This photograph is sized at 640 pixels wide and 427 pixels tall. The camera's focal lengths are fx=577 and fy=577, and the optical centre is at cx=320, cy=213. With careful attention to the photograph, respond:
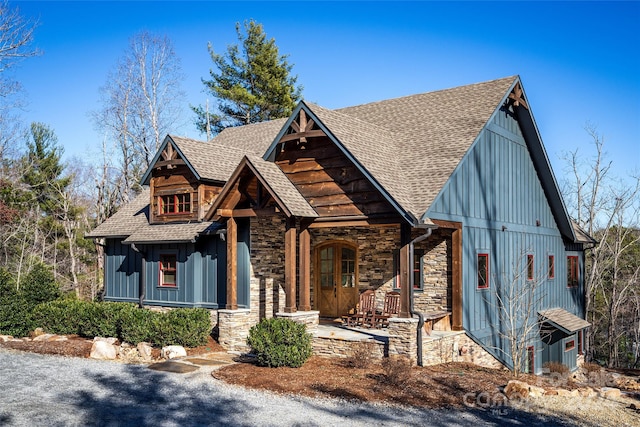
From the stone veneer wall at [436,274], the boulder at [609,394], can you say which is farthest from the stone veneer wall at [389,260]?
the boulder at [609,394]

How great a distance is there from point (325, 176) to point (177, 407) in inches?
283

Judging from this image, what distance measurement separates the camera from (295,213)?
1359 centimetres

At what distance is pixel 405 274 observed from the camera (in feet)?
42.2

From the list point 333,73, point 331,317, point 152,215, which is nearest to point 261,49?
point 333,73

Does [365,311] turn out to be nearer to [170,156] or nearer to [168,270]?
[168,270]

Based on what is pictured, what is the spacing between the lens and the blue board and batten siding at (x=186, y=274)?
1688cm

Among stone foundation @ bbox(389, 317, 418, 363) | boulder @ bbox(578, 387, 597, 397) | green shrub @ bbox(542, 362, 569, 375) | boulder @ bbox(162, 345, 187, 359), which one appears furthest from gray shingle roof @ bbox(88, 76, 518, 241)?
green shrub @ bbox(542, 362, 569, 375)

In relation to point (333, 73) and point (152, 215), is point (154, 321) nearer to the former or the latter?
point (152, 215)

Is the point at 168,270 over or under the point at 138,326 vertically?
over

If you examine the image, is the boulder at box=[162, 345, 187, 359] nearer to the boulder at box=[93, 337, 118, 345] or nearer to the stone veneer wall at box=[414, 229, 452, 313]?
the boulder at box=[93, 337, 118, 345]

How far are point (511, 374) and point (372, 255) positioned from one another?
4.99 meters

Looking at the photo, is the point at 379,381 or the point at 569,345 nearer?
the point at 379,381

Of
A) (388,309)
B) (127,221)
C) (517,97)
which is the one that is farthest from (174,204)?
(517,97)

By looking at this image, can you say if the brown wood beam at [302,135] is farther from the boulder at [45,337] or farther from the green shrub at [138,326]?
the boulder at [45,337]
